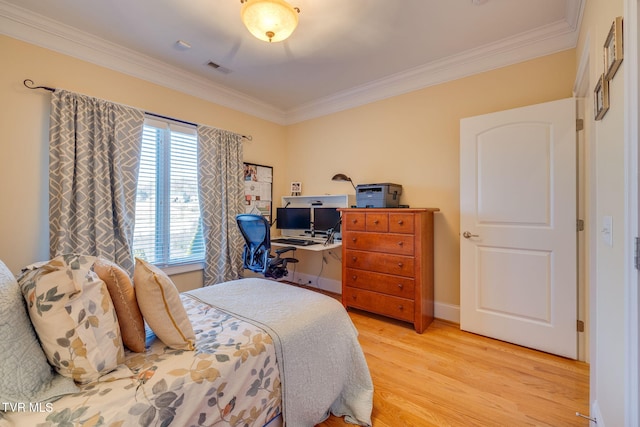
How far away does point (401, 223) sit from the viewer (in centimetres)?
261

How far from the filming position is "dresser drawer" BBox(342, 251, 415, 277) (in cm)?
259

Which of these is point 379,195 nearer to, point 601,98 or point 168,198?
point 601,98

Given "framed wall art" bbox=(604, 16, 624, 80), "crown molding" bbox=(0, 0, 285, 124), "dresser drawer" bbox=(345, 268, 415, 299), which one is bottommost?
"dresser drawer" bbox=(345, 268, 415, 299)

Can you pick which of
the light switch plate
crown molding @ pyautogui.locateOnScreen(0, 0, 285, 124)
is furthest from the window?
the light switch plate

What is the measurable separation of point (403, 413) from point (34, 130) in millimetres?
3392

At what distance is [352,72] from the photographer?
2.93m

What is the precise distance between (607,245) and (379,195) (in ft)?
5.96

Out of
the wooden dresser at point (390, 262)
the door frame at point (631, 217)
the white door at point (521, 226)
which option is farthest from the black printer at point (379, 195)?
the door frame at point (631, 217)

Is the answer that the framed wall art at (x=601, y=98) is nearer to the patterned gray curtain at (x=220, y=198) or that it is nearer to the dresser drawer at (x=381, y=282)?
the dresser drawer at (x=381, y=282)

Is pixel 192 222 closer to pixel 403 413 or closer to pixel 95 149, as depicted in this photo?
pixel 95 149

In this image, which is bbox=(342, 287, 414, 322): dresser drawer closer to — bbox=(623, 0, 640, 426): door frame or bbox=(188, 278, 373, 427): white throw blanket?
bbox=(188, 278, 373, 427): white throw blanket

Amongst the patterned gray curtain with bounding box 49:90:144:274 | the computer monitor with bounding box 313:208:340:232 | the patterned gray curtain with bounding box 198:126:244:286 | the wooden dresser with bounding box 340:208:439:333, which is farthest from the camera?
the computer monitor with bounding box 313:208:340:232

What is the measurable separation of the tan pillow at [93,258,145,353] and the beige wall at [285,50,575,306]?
2664 millimetres

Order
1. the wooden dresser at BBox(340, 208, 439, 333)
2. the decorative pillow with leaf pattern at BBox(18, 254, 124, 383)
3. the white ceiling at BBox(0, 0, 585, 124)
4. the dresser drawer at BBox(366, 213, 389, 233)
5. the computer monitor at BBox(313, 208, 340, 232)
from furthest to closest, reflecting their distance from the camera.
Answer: the computer monitor at BBox(313, 208, 340, 232)
the dresser drawer at BBox(366, 213, 389, 233)
the wooden dresser at BBox(340, 208, 439, 333)
the white ceiling at BBox(0, 0, 585, 124)
the decorative pillow with leaf pattern at BBox(18, 254, 124, 383)
